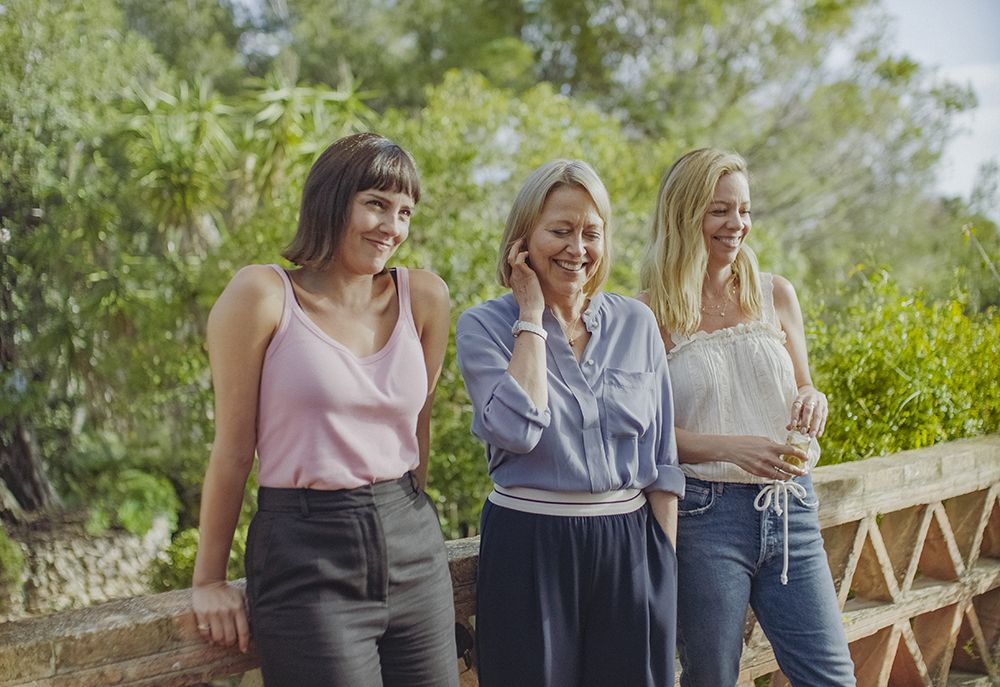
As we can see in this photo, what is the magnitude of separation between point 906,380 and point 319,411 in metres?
2.71

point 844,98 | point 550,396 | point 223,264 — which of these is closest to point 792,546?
point 550,396

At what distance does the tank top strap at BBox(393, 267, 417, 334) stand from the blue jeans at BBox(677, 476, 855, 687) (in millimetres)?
788

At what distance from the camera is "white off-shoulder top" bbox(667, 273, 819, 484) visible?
2141 millimetres

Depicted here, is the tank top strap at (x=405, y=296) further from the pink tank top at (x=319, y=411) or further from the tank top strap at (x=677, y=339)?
the tank top strap at (x=677, y=339)

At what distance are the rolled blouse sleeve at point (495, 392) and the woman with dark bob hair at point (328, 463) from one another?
11cm

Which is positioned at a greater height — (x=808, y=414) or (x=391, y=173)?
(x=391, y=173)

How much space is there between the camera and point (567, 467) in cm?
178

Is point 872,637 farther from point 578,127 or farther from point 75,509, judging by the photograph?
point 75,509

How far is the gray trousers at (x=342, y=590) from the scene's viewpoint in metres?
1.56

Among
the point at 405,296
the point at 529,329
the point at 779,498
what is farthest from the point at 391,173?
the point at 779,498

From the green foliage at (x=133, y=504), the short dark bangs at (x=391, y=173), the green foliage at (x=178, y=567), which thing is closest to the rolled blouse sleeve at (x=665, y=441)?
the short dark bangs at (x=391, y=173)

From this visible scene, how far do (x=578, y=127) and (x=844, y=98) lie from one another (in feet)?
27.4

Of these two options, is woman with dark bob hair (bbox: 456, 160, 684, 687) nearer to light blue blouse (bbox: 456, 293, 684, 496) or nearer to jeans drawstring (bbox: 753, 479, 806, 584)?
light blue blouse (bbox: 456, 293, 684, 496)

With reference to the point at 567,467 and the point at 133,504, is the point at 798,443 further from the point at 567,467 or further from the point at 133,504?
the point at 133,504
